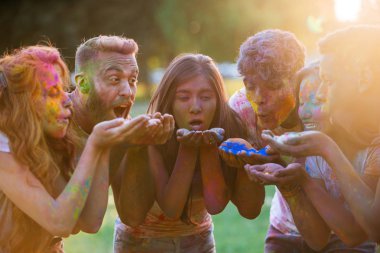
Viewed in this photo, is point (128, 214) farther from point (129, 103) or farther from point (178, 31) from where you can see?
point (178, 31)

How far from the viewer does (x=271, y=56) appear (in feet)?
13.6

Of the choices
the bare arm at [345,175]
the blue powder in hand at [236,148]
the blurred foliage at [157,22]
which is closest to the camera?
the bare arm at [345,175]

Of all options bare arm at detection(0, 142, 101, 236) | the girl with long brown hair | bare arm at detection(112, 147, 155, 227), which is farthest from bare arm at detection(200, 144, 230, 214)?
bare arm at detection(0, 142, 101, 236)

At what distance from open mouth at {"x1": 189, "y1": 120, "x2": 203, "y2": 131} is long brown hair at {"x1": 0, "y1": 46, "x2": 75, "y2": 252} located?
927mm

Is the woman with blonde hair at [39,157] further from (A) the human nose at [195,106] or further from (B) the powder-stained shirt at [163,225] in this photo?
(B) the powder-stained shirt at [163,225]

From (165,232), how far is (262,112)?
1.10 meters

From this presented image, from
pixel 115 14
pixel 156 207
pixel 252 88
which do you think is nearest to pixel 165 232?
pixel 156 207

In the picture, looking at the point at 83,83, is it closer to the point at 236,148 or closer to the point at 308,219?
the point at 236,148

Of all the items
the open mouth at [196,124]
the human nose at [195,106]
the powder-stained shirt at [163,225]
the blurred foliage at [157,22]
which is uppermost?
the blurred foliage at [157,22]

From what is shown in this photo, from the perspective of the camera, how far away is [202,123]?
409cm

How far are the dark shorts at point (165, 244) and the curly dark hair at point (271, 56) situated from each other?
1227 mm

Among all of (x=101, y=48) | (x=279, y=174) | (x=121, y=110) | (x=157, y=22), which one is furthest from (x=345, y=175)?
(x=157, y=22)

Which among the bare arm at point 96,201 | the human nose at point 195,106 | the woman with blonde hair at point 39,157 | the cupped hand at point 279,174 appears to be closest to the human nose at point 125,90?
the human nose at point 195,106

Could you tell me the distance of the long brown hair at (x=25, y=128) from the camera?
11.4ft
